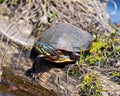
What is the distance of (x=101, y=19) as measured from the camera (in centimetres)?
552

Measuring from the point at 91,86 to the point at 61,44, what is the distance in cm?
67

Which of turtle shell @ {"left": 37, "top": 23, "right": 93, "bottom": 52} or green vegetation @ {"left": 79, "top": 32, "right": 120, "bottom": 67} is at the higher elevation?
turtle shell @ {"left": 37, "top": 23, "right": 93, "bottom": 52}

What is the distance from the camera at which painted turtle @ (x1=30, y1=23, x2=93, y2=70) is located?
4273mm

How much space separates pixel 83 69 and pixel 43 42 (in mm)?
532

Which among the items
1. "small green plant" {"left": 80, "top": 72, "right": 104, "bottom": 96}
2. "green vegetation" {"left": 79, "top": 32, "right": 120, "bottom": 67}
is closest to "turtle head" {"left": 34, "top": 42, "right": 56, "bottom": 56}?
"green vegetation" {"left": 79, "top": 32, "right": 120, "bottom": 67}

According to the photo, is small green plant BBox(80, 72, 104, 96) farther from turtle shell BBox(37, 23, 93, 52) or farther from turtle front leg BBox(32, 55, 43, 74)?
turtle front leg BBox(32, 55, 43, 74)

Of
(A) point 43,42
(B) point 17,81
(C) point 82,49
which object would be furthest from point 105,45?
(B) point 17,81

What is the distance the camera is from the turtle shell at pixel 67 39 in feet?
14.4

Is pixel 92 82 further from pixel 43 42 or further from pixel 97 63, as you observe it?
pixel 43 42

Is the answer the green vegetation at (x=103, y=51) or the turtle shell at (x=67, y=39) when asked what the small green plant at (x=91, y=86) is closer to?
the green vegetation at (x=103, y=51)

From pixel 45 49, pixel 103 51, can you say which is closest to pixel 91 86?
pixel 45 49

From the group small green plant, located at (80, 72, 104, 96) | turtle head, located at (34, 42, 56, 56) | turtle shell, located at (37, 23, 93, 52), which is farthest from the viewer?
turtle shell, located at (37, 23, 93, 52)

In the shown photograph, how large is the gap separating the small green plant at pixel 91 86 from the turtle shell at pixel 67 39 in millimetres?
480

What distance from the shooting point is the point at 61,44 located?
14.3 feet
